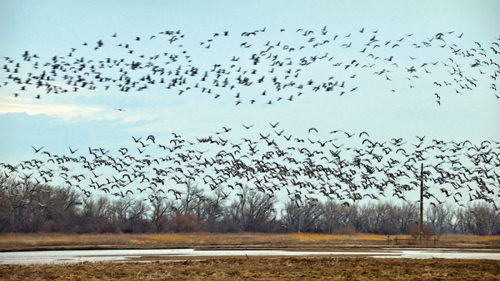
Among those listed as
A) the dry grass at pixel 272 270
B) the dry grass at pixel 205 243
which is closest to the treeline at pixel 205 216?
the dry grass at pixel 205 243

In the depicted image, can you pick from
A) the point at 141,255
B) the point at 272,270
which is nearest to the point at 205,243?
the point at 141,255

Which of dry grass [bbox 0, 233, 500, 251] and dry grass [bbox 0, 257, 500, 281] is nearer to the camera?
dry grass [bbox 0, 257, 500, 281]

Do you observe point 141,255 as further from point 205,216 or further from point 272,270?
point 205,216

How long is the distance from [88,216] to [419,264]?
7870 cm

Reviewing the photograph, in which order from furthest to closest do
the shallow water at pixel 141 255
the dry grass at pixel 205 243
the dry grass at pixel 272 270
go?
the dry grass at pixel 205 243 < the shallow water at pixel 141 255 < the dry grass at pixel 272 270

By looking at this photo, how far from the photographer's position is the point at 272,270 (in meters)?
27.9

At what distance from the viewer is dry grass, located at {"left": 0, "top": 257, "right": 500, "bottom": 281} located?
81.5ft

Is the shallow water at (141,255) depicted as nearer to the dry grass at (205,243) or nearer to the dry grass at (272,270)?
the dry grass at (272,270)

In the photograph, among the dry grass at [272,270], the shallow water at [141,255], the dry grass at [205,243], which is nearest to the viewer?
the dry grass at [272,270]

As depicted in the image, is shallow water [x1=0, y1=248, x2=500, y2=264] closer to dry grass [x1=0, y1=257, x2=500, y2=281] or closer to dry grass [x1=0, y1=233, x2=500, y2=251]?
dry grass [x1=0, y1=257, x2=500, y2=281]

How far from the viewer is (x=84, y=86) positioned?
3195cm

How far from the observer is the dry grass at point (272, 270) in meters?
24.8

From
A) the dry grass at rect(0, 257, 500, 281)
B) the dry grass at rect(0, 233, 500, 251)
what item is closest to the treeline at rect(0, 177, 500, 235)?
the dry grass at rect(0, 233, 500, 251)

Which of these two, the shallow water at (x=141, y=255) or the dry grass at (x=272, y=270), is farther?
the shallow water at (x=141, y=255)
